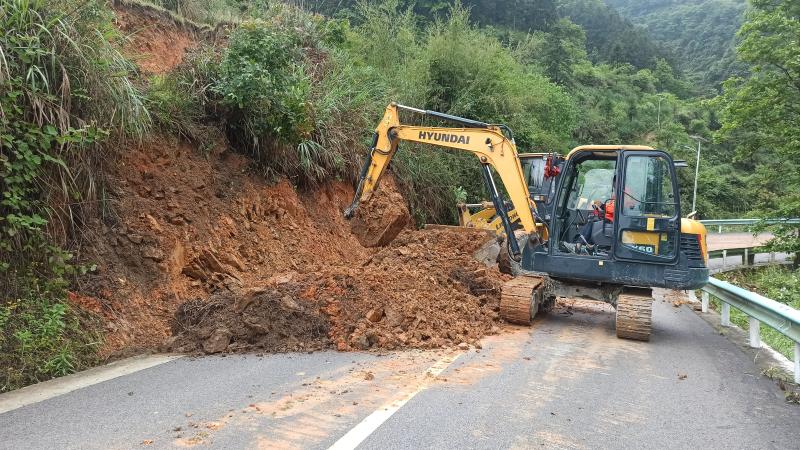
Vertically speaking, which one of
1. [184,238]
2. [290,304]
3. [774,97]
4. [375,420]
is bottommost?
[375,420]

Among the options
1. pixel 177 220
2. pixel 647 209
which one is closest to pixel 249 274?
pixel 177 220

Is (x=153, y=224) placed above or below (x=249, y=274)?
above

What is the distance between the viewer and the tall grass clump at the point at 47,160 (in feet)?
19.0

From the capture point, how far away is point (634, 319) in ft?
26.4

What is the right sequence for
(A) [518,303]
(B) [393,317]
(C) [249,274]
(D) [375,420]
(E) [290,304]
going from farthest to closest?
1. (C) [249,274]
2. (A) [518,303]
3. (B) [393,317]
4. (E) [290,304]
5. (D) [375,420]

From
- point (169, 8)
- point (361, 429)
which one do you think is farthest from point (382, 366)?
point (169, 8)

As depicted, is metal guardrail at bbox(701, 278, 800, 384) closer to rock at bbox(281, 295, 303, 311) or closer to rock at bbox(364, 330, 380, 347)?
rock at bbox(364, 330, 380, 347)

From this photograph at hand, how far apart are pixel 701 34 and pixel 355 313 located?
11992 cm

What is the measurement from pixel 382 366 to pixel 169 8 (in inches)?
413

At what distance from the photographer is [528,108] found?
23.6 meters

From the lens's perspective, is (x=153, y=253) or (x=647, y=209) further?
(x=647, y=209)

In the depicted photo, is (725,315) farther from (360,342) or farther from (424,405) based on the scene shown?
(424,405)

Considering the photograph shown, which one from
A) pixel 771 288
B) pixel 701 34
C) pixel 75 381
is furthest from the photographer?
pixel 701 34

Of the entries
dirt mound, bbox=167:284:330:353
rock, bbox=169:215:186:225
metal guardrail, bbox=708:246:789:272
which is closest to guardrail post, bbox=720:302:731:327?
dirt mound, bbox=167:284:330:353
